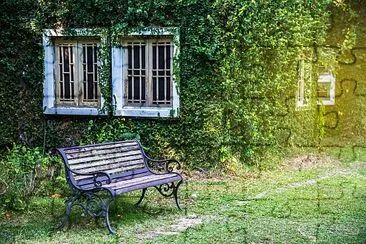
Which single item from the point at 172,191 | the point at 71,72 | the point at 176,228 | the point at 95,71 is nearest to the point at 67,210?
the point at 176,228

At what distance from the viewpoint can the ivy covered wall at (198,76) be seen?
31.2ft

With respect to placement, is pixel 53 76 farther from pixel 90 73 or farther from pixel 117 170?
pixel 117 170

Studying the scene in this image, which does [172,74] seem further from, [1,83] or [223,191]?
[1,83]

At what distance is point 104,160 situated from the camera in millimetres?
7082

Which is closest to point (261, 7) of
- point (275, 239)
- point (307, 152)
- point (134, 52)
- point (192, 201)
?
point (134, 52)

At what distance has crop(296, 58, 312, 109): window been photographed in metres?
11.0

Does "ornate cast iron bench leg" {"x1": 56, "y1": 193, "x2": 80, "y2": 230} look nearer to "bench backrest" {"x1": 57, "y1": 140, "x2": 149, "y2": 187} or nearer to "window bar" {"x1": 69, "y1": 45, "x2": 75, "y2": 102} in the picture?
"bench backrest" {"x1": 57, "y1": 140, "x2": 149, "y2": 187}

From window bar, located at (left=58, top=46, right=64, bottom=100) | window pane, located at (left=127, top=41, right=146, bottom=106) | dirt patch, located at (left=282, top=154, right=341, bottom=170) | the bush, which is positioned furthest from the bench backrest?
dirt patch, located at (left=282, top=154, right=341, bottom=170)

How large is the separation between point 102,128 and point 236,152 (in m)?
2.46

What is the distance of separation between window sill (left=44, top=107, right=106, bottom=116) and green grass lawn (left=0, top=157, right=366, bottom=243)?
231 cm

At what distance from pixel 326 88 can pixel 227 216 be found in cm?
613

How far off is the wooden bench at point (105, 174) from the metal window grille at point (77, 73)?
115 inches

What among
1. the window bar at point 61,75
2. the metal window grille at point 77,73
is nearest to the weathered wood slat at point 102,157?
the metal window grille at point 77,73

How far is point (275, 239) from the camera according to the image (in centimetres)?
602
